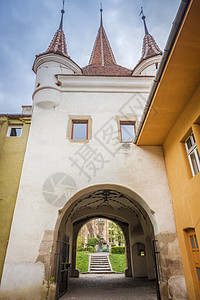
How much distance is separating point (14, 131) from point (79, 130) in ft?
8.64

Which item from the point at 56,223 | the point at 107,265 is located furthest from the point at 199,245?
the point at 107,265

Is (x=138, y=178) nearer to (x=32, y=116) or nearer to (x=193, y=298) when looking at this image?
(x=193, y=298)

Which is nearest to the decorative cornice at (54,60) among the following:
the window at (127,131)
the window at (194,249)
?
the window at (127,131)

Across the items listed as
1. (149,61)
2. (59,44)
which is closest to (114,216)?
(149,61)

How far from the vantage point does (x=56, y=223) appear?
6543 mm

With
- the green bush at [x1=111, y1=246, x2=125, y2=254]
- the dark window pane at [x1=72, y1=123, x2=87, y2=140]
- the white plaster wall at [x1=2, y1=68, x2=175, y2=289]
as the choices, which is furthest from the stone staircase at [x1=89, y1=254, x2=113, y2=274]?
the dark window pane at [x1=72, y1=123, x2=87, y2=140]

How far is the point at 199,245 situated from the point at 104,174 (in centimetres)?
349

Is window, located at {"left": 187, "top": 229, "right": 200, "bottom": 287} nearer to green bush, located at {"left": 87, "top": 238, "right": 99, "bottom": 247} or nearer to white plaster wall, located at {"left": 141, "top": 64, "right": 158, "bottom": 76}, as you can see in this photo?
white plaster wall, located at {"left": 141, "top": 64, "right": 158, "bottom": 76}

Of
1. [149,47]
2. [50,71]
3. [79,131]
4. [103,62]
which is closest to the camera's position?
[79,131]

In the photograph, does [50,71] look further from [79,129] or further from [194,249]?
[194,249]

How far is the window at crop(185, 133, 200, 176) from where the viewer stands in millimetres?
5836

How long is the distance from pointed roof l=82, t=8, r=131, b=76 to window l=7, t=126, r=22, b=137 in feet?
16.9

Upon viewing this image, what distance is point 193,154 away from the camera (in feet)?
19.8

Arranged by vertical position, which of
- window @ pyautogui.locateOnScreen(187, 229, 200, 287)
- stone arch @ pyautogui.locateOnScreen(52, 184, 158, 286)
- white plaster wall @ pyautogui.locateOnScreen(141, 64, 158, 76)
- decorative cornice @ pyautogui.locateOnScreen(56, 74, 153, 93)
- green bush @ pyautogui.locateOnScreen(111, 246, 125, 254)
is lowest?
window @ pyautogui.locateOnScreen(187, 229, 200, 287)
